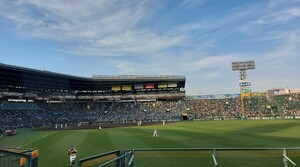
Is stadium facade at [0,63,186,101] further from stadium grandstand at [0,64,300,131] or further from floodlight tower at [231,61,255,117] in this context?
floodlight tower at [231,61,255,117]

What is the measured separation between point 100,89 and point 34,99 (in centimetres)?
2365

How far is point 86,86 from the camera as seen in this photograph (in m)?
103

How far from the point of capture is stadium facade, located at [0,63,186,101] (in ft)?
265

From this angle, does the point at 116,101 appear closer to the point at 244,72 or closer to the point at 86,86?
the point at 86,86

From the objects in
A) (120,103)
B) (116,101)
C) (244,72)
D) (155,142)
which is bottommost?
(155,142)

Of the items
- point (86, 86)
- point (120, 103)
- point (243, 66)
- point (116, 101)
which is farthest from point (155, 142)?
point (243, 66)

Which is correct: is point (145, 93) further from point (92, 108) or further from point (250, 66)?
point (250, 66)

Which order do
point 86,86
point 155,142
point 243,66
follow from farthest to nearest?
point 243,66
point 86,86
point 155,142

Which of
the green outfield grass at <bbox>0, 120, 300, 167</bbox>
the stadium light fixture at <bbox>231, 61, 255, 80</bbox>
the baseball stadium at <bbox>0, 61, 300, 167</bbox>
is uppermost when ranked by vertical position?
the stadium light fixture at <bbox>231, 61, 255, 80</bbox>

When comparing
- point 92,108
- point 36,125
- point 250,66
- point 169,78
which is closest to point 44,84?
point 36,125

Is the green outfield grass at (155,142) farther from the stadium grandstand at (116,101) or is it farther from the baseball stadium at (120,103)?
the stadium grandstand at (116,101)

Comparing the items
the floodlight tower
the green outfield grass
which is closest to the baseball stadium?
the floodlight tower

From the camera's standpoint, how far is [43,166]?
2073 centimetres

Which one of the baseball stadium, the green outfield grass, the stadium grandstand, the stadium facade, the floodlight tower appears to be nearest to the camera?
the green outfield grass
